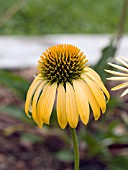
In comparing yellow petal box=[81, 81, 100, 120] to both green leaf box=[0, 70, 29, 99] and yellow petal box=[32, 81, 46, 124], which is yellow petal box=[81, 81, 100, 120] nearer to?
yellow petal box=[32, 81, 46, 124]

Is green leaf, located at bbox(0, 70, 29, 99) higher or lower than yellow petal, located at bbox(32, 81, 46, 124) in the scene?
lower

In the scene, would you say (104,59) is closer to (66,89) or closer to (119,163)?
(119,163)

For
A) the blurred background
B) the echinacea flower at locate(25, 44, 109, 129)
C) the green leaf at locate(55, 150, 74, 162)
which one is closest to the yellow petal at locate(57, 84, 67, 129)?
the echinacea flower at locate(25, 44, 109, 129)

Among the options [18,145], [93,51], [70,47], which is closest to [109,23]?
[93,51]

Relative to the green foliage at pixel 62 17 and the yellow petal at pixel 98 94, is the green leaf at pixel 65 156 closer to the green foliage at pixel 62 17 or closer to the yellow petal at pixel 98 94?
the yellow petal at pixel 98 94

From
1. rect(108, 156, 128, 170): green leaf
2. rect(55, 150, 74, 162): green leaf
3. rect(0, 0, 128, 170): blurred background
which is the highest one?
rect(0, 0, 128, 170): blurred background

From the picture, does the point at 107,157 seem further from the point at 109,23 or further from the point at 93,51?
the point at 109,23

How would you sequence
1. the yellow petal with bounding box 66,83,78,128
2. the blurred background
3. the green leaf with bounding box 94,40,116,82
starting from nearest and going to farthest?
the yellow petal with bounding box 66,83,78,128
the green leaf with bounding box 94,40,116,82
the blurred background

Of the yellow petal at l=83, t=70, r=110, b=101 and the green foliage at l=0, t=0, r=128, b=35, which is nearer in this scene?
the yellow petal at l=83, t=70, r=110, b=101
